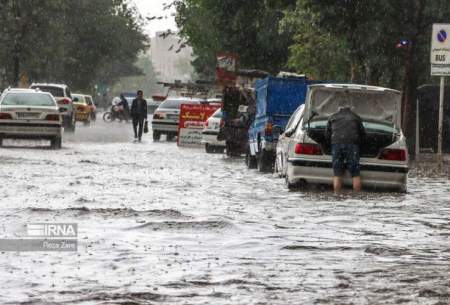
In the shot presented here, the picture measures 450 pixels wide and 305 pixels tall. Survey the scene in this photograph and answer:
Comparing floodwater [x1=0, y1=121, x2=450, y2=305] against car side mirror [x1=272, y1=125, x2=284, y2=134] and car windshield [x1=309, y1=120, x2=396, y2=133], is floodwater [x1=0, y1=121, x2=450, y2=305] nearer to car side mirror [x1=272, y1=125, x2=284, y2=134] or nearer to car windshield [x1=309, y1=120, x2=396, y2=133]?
car windshield [x1=309, y1=120, x2=396, y2=133]

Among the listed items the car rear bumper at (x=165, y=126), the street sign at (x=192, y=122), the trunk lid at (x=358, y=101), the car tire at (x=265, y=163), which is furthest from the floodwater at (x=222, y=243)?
the car rear bumper at (x=165, y=126)

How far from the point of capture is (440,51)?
1138 inches

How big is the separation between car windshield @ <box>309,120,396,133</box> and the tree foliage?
4704 centimetres

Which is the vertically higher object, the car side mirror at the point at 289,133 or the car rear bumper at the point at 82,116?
the car side mirror at the point at 289,133

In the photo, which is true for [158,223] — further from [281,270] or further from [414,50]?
[414,50]


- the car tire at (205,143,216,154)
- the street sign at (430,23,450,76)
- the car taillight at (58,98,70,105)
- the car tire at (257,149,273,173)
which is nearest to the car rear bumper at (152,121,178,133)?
the car taillight at (58,98,70,105)

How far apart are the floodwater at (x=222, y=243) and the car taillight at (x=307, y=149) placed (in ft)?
1.88

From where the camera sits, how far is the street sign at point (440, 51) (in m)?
28.7

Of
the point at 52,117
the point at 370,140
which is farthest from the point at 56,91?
the point at 370,140

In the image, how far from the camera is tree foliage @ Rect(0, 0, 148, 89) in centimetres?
6806

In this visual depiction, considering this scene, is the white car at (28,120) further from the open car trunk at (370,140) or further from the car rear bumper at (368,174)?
the car rear bumper at (368,174)

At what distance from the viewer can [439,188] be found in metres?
22.0

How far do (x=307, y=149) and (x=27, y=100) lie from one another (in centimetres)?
1778

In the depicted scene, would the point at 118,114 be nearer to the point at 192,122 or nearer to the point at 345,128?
the point at 192,122
